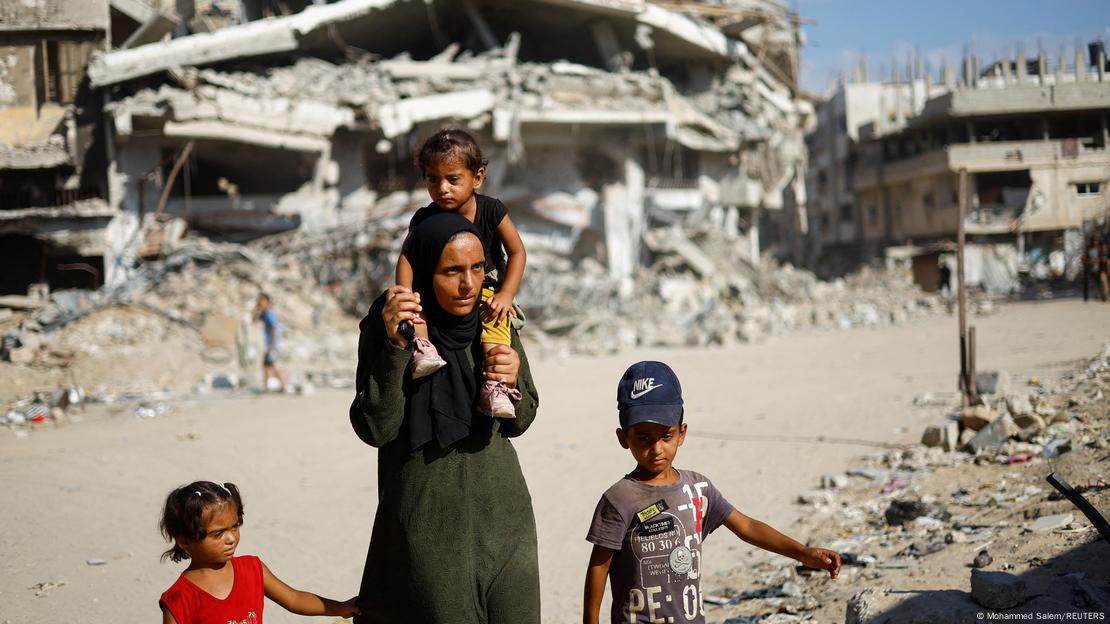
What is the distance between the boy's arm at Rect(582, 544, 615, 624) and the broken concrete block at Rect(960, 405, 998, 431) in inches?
196

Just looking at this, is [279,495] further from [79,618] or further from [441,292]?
[441,292]

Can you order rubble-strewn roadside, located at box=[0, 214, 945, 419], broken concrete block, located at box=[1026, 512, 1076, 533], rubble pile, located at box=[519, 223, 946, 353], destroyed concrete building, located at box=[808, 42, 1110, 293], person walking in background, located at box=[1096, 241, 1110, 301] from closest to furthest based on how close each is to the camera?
broken concrete block, located at box=[1026, 512, 1076, 533] → rubble-strewn roadside, located at box=[0, 214, 945, 419] → rubble pile, located at box=[519, 223, 946, 353] → person walking in background, located at box=[1096, 241, 1110, 301] → destroyed concrete building, located at box=[808, 42, 1110, 293]

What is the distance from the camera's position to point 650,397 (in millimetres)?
2516

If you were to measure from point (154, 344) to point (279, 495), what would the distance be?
8293 millimetres

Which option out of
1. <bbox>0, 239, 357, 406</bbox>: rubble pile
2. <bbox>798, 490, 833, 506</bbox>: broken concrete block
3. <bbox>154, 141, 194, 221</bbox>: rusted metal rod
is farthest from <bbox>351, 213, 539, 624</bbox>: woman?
<bbox>154, 141, 194, 221</bbox>: rusted metal rod

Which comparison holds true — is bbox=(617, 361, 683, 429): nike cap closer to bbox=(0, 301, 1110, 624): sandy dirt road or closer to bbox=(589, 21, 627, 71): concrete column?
bbox=(0, 301, 1110, 624): sandy dirt road

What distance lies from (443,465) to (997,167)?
117 feet

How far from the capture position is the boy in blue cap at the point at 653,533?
2516 mm

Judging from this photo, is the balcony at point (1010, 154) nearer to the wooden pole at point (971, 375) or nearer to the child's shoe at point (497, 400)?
the wooden pole at point (971, 375)

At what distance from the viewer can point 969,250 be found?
108 ft

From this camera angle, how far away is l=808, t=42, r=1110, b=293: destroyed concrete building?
29656 millimetres

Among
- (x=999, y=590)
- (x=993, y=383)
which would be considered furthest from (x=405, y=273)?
(x=993, y=383)

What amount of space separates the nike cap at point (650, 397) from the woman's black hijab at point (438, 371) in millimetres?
445

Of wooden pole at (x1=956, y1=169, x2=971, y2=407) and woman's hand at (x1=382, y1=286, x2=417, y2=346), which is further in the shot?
wooden pole at (x1=956, y1=169, x2=971, y2=407)
